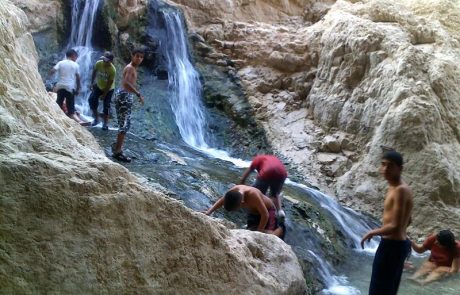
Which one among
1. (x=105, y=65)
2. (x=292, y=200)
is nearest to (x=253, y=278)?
(x=292, y=200)

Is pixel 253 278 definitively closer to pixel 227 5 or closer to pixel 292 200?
pixel 292 200

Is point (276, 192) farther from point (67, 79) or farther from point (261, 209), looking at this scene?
point (67, 79)

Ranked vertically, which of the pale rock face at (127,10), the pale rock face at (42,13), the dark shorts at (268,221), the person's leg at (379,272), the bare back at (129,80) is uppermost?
the pale rock face at (127,10)

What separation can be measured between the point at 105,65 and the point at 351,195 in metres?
5.45

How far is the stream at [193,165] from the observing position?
6.79m

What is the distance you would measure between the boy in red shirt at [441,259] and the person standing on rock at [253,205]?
2.18 m

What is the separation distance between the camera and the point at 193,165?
29.2 feet

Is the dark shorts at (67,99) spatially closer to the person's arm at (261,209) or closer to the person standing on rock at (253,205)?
the person standing on rock at (253,205)

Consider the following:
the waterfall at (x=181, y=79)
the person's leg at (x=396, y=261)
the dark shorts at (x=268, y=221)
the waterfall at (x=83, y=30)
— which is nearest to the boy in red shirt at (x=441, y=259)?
the dark shorts at (x=268, y=221)

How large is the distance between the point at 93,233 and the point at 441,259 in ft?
17.9

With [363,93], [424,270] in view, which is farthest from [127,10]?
[424,270]

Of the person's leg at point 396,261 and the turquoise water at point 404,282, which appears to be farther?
the turquoise water at point 404,282

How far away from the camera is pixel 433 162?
10125 mm

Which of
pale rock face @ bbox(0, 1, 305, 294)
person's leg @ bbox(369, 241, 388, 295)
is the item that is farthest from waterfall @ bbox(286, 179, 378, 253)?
pale rock face @ bbox(0, 1, 305, 294)
